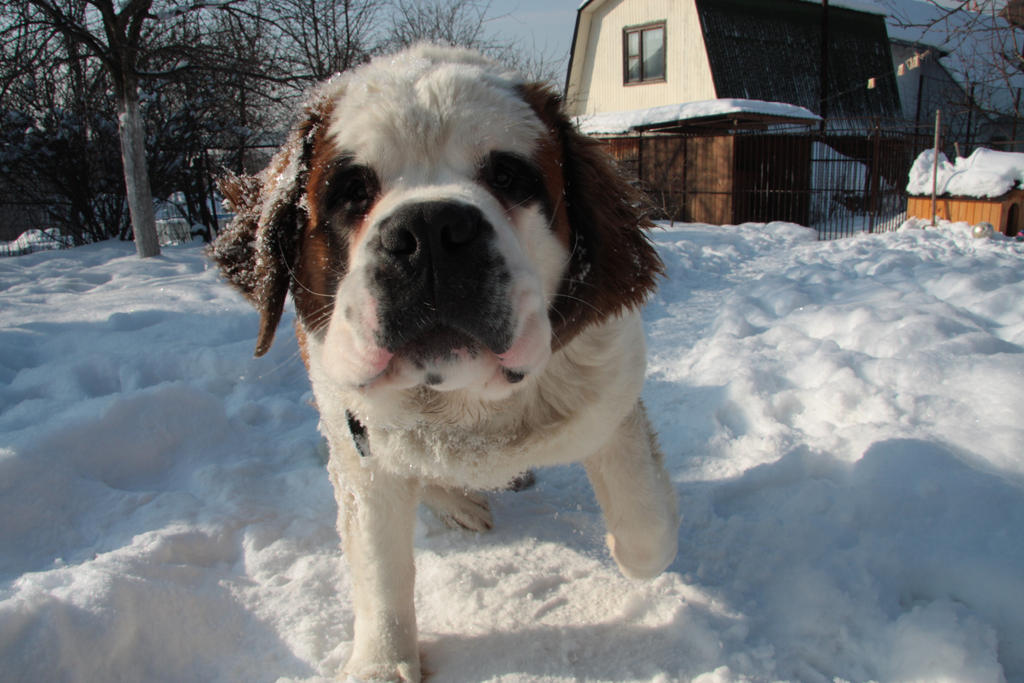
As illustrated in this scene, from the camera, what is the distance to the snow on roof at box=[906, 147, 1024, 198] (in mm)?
9781

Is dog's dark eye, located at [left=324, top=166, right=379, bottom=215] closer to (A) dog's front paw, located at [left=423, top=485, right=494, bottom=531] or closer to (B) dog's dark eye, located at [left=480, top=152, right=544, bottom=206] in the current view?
(B) dog's dark eye, located at [left=480, top=152, right=544, bottom=206]

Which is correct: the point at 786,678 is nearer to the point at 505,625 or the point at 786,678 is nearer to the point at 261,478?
the point at 505,625

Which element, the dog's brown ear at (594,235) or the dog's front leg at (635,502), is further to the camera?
the dog's front leg at (635,502)

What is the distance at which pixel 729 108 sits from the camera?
1367 centimetres

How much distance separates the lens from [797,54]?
19672mm

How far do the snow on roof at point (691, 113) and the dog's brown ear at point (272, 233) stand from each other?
11.5 meters

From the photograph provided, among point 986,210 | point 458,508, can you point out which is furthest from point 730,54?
point 458,508

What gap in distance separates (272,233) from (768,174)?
15.4 meters

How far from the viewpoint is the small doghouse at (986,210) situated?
9.92 meters

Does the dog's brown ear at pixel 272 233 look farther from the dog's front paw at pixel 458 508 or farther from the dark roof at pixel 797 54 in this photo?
the dark roof at pixel 797 54

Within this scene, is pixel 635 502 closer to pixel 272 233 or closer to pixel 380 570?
pixel 380 570

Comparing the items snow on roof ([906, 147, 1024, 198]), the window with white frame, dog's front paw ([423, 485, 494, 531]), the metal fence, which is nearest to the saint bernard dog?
dog's front paw ([423, 485, 494, 531])

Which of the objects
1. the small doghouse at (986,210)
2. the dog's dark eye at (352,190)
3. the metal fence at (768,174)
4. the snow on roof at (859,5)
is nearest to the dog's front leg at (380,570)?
the dog's dark eye at (352,190)

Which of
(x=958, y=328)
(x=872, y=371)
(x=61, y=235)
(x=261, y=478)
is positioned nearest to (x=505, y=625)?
(x=261, y=478)
